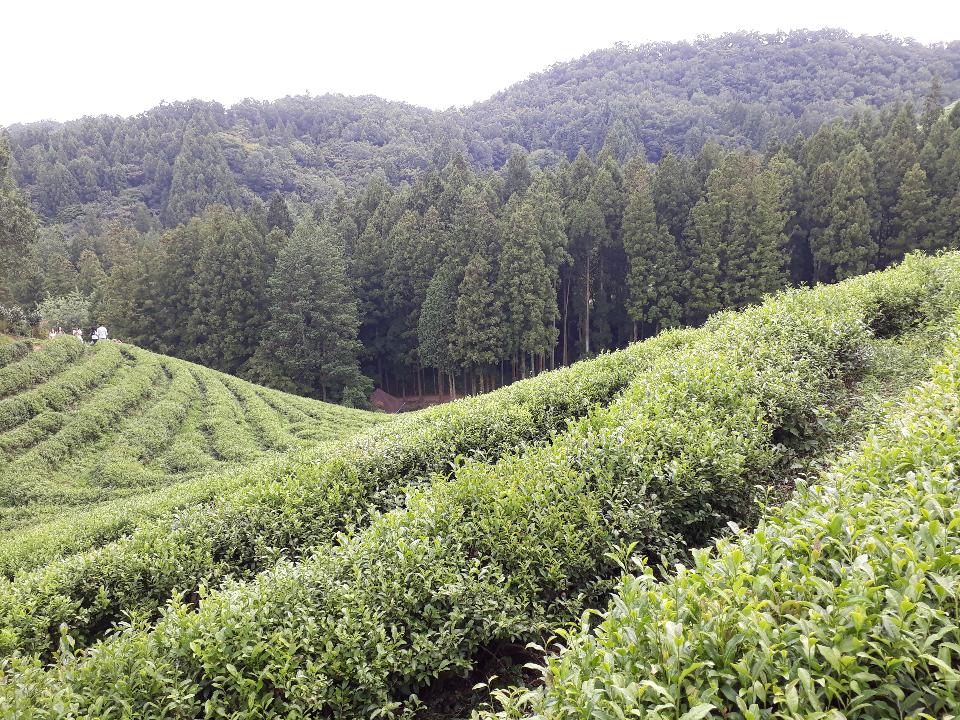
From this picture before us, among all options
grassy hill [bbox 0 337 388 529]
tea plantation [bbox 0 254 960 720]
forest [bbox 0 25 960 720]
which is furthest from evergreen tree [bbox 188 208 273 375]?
tea plantation [bbox 0 254 960 720]

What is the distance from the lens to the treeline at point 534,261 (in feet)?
97.7

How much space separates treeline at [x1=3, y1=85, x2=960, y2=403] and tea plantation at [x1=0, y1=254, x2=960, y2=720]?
895 inches

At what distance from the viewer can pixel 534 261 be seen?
30.1 meters

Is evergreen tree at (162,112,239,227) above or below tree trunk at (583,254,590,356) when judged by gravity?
above

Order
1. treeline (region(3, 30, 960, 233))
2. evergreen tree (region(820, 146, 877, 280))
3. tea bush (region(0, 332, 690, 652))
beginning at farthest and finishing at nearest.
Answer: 1. treeline (region(3, 30, 960, 233))
2. evergreen tree (region(820, 146, 877, 280))
3. tea bush (region(0, 332, 690, 652))

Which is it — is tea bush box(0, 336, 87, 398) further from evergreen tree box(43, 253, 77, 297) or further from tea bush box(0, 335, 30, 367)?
evergreen tree box(43, 253, 77, 297)

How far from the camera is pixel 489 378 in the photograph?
3322 cm

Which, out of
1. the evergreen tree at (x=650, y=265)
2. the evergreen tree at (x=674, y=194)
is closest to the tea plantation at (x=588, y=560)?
the evergreen tree at (x=650, y=265)

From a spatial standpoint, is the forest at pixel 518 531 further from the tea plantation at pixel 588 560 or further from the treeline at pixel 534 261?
the treeline at pixel 534 261

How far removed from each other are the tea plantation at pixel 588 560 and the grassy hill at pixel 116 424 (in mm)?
6196

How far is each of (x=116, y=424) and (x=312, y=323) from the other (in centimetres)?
1593

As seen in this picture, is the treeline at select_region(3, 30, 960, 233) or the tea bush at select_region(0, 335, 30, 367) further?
the treeline at select_region(3, 30, 960, 233)

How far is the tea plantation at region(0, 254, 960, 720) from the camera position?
1931 mm

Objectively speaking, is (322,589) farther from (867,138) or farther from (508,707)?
(867,138)
